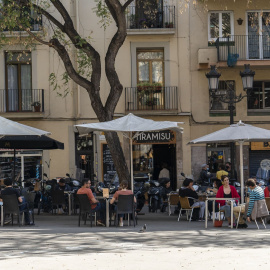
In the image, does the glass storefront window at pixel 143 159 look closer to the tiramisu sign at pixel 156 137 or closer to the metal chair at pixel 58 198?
the tiramisu sign at pixel 156 137

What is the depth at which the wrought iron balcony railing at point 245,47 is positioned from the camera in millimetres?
30656

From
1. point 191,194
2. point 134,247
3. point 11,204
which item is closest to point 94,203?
point 11,204

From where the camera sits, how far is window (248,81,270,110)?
31469 mm

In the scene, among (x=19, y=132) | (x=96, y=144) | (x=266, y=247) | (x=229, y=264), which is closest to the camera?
(x=229, y=264)

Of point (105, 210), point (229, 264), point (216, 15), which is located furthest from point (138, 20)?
point (229, 264)

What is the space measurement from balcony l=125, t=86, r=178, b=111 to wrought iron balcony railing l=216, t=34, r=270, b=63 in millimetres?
2627

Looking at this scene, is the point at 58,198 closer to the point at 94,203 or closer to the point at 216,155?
the point at 94,203

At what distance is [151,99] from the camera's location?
3092 centimetres

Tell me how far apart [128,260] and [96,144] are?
19589 mm

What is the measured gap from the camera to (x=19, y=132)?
19312 mm

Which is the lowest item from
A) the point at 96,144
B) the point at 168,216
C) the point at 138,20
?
the point at 168,216

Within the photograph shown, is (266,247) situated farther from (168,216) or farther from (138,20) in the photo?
(138,20)

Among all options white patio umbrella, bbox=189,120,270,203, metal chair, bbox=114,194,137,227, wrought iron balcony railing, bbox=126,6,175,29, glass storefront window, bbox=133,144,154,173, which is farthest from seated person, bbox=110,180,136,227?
wrought iron balcony railing, bbox=126,6,175,29

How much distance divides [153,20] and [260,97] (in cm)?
578
